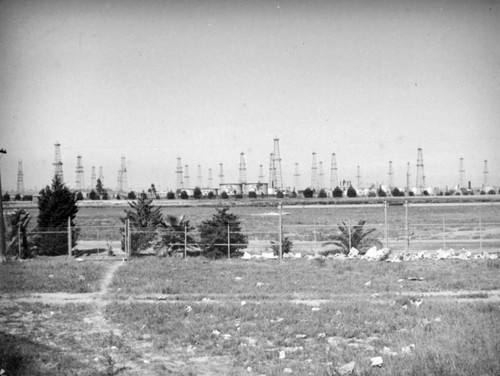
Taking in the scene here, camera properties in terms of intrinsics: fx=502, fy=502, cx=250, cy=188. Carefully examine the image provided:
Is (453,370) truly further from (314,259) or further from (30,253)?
Answer: (30,253)

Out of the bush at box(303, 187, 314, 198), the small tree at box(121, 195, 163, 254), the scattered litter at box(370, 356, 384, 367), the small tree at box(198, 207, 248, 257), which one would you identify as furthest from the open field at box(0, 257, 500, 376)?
the bush at box(303, 187, 314, 198)

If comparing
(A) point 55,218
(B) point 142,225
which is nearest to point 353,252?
(B) point 142,225

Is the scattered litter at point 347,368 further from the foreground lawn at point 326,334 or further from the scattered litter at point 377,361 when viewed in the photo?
the scattered litter at point 377,361

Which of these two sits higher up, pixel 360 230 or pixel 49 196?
pixel 49 196

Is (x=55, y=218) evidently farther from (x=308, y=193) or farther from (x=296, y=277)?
(x=308, y=193)

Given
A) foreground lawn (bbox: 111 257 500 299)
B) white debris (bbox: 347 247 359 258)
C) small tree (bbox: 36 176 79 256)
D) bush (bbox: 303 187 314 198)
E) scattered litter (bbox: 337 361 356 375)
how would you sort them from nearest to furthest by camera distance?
1. scattered litter (bbox: 337 361 356 375)
2. foreground lawn (bbox: 111 257 500 299)
3. white debris (bbox: 347 247 359 258)
4. small tree (bbox: 36 176 79 256)
5. bush (bbox: 303 187 314 198)

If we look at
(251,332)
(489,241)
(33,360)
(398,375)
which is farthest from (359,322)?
(489,241)

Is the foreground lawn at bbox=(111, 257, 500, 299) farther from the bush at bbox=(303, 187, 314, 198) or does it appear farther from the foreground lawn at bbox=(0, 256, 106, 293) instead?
the bush at bbox=(303, 187, 314, 198)
